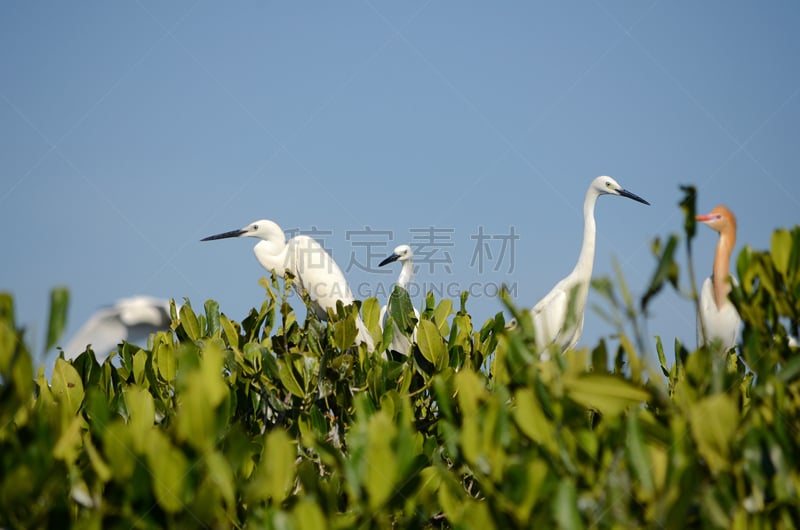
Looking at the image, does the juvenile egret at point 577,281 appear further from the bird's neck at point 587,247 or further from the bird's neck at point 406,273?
the bird's neck at point 406,273

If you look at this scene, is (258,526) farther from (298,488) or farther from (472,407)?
Result: (298,488)

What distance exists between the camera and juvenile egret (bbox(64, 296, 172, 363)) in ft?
12.9

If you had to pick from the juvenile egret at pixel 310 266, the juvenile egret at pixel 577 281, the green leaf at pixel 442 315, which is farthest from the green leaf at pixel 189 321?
the juvenile egret at pixel 310 266

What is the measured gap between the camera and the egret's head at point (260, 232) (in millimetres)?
8945

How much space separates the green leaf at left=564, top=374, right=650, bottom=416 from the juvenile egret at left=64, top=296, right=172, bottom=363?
10.0 feet

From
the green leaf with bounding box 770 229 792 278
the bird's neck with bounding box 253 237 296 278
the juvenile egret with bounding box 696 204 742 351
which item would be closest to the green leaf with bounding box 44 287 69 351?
the green leaf with bounding box 770 229 792 278

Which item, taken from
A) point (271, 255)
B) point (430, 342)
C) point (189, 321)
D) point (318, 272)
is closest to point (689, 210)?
point (430, 342)

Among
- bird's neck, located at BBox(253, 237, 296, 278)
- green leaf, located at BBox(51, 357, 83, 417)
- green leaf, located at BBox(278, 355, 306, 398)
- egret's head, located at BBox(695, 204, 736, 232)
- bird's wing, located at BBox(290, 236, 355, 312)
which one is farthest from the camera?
bird's neck, located at BBox(253, 237, 296, 278)

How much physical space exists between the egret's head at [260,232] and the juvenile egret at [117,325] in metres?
4.64

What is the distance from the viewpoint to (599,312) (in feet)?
4.89

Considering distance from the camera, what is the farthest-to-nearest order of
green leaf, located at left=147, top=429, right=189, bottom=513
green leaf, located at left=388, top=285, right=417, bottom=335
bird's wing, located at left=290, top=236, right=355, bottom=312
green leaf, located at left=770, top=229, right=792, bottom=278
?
bird's wing, located at left=290, top=236, right=355, bottom=312 < green leaf, located at left=388, top=285, right=417, bottom=335 < green leaf, located at left=770, top=229, right=792, bottom=278 < green leaf, located at left=147, top=429, right=189, bottom=513

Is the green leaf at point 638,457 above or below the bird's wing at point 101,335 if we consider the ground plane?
above

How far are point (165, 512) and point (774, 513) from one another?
1.16 m

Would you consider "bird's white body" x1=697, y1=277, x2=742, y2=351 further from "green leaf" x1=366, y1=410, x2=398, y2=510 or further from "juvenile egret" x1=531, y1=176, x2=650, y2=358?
"green leaf" x1=366, y1=410, x2=398, y2=510
